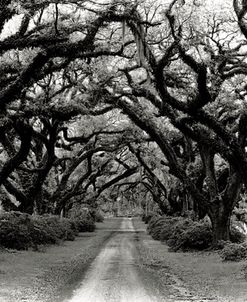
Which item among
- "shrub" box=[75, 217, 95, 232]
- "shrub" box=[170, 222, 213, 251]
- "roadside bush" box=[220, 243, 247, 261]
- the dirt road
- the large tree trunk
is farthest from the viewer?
"shrub" box=[75, 217, 95, 232]

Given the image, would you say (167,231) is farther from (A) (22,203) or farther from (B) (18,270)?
(B) (18,270)

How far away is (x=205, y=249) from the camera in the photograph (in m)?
20.6

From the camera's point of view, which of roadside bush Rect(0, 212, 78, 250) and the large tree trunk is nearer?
roadside bush Rect(0, 212, 78, 250)

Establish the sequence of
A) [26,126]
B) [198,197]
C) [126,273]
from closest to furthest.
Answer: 1. [126,273]
2. [26,126]
3. [198,197]

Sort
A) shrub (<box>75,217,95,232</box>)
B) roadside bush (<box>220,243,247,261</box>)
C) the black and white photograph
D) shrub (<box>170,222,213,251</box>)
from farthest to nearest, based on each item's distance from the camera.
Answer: shrub (<box>75,217,95,232</box>)
shrub (<box>170,222,213,251</box>)
roadside bush (<box>220,243,247,261</box>)
the black and white photograph

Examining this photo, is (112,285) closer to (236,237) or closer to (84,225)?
(236,237)

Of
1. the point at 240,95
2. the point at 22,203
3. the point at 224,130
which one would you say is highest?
the point at 240,95

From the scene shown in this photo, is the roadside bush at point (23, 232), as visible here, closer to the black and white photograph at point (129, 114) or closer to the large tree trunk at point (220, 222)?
the black and white photograph at point (129, 114)

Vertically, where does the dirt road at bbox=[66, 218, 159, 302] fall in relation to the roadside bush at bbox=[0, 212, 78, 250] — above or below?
below

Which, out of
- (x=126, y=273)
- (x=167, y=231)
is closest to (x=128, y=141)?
(x=167, y=231)

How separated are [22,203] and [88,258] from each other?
21.4 ft

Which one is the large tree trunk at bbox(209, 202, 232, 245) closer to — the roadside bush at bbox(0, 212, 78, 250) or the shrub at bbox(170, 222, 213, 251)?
the shrub at bbox(170, 222, 213, 251)

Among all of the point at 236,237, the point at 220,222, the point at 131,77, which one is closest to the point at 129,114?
the point at 131,77

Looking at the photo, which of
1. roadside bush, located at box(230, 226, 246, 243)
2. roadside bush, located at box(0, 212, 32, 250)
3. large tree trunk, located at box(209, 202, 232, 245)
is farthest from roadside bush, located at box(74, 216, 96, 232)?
large tree trunk, located at box(209, 202, 232, 245)
